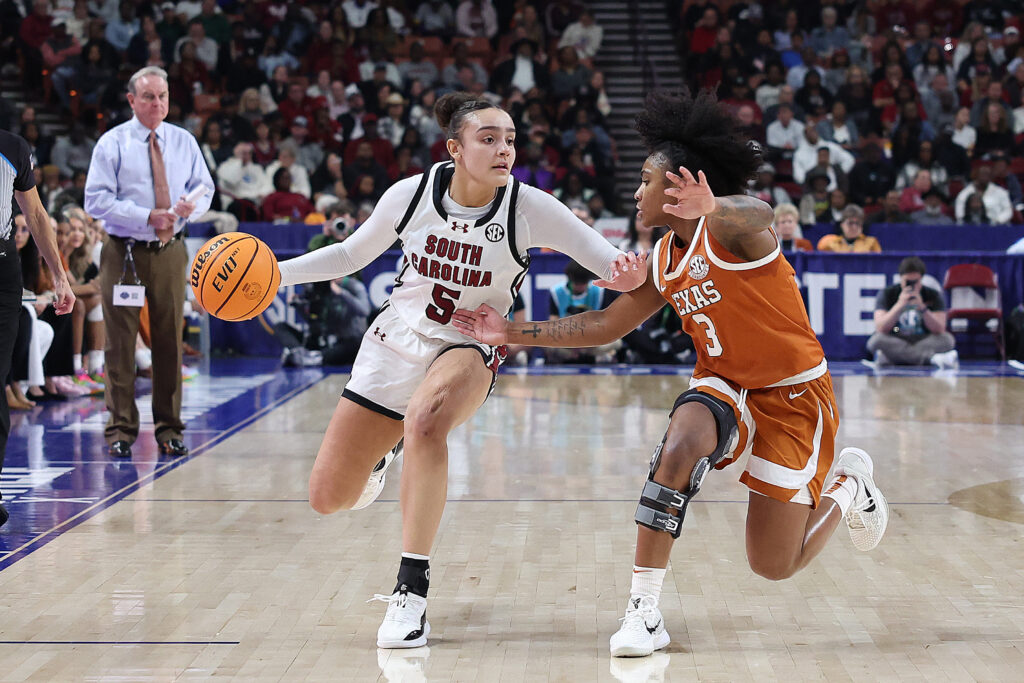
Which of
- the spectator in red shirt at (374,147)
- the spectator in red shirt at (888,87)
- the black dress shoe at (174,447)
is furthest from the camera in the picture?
the spectator in red shirt at (888,87)

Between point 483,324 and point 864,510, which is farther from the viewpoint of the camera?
point 864,510

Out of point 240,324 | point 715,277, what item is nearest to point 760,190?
point 240,324

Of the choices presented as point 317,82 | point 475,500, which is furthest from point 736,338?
point 317,82

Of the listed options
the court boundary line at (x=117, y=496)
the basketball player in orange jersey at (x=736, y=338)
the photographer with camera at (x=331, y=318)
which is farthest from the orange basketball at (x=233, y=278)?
the photographer with camera at (x=331, y=318)

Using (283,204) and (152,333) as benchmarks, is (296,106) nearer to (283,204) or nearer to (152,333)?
(283,204)

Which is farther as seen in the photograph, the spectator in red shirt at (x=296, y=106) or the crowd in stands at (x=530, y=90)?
the spectator in red shirt at (x=296, y=106)

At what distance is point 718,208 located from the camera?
3.79 metres

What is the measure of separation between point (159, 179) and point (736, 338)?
4.30m

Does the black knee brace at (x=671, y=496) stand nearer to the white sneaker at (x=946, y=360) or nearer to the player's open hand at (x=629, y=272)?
the player's open hand at (x=629, y=272)

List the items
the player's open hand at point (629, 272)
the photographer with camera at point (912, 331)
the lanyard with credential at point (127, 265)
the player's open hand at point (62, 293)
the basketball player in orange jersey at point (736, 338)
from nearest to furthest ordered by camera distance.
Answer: the basketball player in orange jersey at point (736, 338), the player's open hand at point (629, 272), the player's open hand at point (62, 293), the lanyard with credential at point (127, 265), the photographer with camera at point (912, 331)

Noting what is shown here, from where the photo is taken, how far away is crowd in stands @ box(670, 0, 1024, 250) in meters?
15.0

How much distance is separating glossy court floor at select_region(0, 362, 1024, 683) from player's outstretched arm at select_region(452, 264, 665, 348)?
3.13 ft

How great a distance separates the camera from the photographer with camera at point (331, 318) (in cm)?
1185

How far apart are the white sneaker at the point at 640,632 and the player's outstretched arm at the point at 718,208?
1.21 meters
